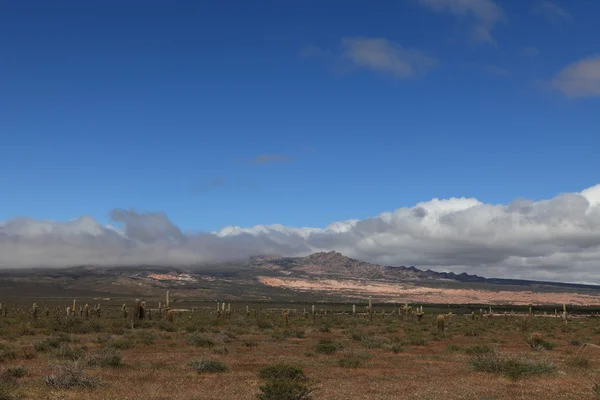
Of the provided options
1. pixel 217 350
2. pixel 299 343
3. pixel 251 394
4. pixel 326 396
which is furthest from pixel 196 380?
pixel 299 343

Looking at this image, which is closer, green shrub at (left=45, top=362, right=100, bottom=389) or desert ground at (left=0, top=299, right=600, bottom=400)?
desert ground at (left=0, top=299, right=600, bottom=400)

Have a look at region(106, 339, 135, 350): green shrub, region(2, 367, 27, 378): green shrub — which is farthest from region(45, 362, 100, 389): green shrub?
region(106, 339, 135, 350): green shrub

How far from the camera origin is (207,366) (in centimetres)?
2134

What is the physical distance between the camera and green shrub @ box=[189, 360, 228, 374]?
21.2 meters

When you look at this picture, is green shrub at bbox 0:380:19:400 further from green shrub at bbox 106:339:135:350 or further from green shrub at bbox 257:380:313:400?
green shrub at bbox 106:339:135:350

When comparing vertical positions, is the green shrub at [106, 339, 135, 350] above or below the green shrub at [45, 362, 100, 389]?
below

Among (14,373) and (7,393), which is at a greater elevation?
(7,393)

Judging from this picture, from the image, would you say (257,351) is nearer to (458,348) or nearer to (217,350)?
(217,350)

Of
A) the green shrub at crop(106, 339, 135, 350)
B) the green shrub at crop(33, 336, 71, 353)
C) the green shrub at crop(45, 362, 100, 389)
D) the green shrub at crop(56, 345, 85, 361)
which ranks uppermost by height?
the green shrub at crop(45, 362, 100, 389)

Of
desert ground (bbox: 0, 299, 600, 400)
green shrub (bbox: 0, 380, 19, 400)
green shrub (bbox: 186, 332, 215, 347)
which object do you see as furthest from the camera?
green shrub (bbox: 186, 332, 215, 347)

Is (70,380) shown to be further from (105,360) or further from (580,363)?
(580,363)

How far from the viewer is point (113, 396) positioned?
15805 millimetres

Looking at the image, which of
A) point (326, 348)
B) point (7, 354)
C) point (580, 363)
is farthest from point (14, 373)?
point (580, 363)

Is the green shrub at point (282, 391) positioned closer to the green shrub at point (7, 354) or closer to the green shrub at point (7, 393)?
the green shrub at point (7, 393)
